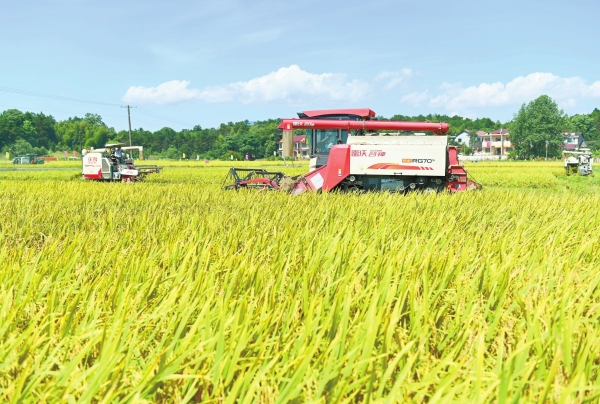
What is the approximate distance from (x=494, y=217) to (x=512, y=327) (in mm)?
4034

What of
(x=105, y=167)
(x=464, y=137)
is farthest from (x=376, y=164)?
(x=464, y=137)

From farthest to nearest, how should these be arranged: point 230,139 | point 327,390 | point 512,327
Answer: point 230,139 < point 512,327 < point 327,390

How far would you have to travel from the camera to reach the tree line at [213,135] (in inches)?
3418

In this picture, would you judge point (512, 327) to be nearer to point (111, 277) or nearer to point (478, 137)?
point (111, 277)

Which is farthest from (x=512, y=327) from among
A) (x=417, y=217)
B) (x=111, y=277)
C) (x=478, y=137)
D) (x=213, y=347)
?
(x=478, y=137)

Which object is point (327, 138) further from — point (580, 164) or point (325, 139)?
point (580, 164)

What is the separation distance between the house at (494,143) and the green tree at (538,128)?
97.4 ft

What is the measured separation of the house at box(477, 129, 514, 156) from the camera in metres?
119

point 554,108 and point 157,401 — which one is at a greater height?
point 554,108

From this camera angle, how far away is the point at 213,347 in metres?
1.56

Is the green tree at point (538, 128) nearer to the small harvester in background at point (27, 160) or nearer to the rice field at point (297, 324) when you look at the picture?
the small harvester in background at point (27, 160)

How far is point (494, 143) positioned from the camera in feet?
399

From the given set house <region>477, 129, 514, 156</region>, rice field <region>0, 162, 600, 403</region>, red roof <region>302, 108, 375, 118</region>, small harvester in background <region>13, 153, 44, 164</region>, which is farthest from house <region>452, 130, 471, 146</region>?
rice field <region>0, 162, 600, 403</region>

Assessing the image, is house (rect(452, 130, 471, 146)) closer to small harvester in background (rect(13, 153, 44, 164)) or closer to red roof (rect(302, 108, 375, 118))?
small harvester in background (rect(13, 153, 44, 164))
